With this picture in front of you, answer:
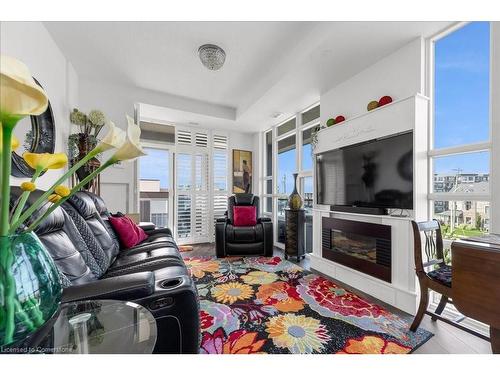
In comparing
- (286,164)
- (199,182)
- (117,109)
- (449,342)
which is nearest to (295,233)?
(286,164)

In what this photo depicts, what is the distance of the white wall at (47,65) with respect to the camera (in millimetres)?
1661

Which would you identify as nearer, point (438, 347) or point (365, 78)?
point (438, 347)

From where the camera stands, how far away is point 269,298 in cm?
214

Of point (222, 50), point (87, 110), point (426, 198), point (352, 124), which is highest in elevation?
point (222, 50)

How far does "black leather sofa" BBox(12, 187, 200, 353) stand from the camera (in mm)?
971

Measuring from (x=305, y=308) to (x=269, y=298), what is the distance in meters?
0.35

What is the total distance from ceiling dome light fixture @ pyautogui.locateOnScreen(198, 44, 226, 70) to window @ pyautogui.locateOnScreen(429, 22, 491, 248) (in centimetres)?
206

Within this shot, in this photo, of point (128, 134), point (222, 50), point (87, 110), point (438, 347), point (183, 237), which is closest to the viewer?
point (128, 134)

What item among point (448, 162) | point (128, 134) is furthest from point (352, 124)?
point (128, 134)

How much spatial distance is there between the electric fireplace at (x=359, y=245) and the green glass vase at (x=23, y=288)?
244cm

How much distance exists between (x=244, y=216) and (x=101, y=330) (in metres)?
3.09

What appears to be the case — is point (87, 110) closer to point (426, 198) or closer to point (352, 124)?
point (352, 124)

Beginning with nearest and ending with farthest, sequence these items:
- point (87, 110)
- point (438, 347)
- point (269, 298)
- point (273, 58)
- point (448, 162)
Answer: point (438, 347), point (448, 162), point (269, 298), point (273, 58), point (87, 110)

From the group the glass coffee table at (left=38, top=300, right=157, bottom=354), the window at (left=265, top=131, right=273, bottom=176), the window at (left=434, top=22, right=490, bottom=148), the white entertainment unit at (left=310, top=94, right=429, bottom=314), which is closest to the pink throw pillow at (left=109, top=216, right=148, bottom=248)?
the glass coffee table at (left=38, top=300, right=157, bottom=354)
